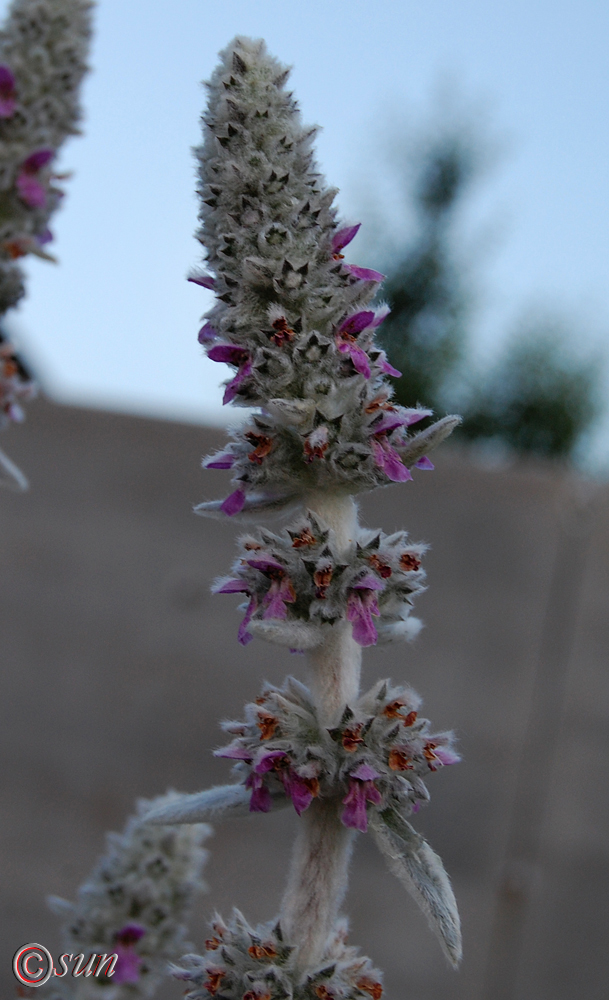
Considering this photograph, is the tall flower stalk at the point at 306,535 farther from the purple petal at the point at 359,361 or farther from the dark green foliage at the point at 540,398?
the dark green foliage at the point at 540,398

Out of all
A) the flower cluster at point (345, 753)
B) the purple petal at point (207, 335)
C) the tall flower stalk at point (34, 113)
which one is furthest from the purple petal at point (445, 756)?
the tall flower stalk at point (34, 113)

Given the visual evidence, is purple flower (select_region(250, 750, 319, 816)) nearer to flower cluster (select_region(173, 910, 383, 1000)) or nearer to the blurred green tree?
flower cluster (select_region(173, 910, 383, 1000))

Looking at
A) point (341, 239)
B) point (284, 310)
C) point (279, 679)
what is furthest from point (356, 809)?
point (279, 679)

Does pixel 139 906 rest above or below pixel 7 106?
below

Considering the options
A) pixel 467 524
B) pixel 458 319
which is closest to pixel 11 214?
pixel 467 524

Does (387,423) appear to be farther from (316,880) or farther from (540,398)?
(540,398)

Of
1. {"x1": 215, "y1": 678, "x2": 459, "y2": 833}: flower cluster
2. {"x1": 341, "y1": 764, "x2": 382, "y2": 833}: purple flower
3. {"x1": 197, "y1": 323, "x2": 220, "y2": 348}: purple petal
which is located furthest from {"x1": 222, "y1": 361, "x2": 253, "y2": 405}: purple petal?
{"x1": 341, "y1": 764, "x2": 382, "y2": 833}: purple flower

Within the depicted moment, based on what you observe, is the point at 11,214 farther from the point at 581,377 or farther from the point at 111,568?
the point at 581,377
